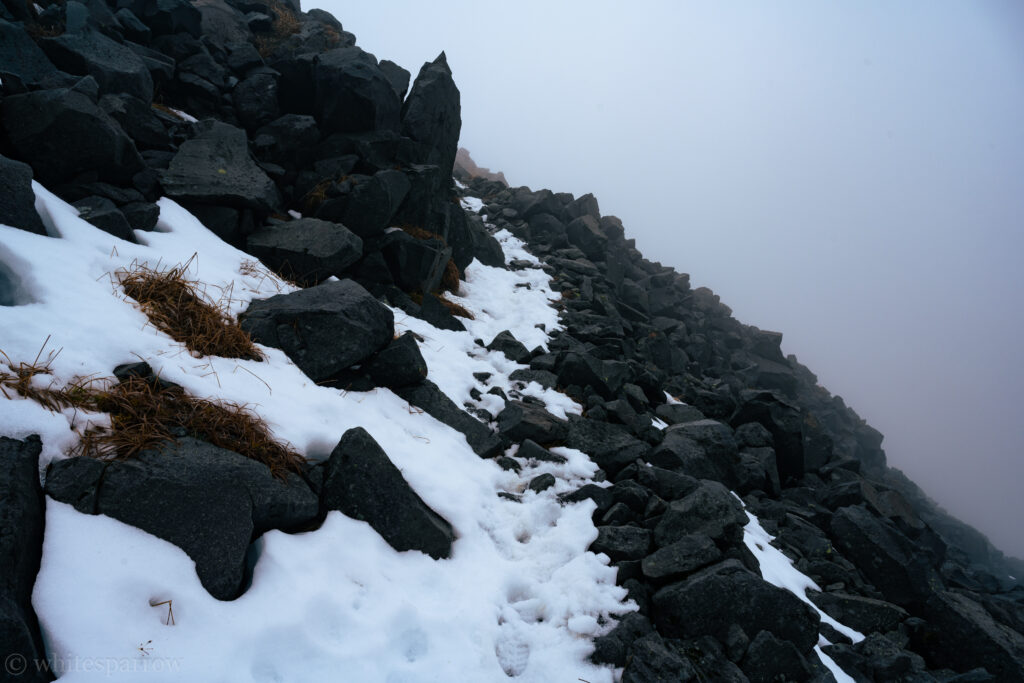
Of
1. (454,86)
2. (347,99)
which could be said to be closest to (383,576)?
(347,99)

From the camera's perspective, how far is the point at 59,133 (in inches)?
225

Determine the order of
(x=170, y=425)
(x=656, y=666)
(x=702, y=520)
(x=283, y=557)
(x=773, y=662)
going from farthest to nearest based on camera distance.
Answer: (x=702, y=520) → (x=773, y=662) → (x=656, y=666) → (x=170, y=425) → (x=283, y=557)

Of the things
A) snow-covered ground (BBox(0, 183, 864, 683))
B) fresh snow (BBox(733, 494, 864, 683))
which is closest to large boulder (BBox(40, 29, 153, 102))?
snow-covered ground (BBox(0, 183, 864, 683))

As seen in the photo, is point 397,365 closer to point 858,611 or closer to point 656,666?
point 656,666

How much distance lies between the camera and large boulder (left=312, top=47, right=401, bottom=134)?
32.8ft

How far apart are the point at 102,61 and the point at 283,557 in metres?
8.73

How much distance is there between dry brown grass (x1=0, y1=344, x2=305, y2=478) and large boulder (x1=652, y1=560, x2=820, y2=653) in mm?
3812

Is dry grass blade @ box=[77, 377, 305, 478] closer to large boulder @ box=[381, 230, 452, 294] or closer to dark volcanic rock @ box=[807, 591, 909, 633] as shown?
large boulder @ box=[381, 230, 452, 294]

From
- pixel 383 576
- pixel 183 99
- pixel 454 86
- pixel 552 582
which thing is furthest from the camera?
pixel 454 86

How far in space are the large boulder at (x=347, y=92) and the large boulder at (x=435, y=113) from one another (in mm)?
1075

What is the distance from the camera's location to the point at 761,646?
4270mm

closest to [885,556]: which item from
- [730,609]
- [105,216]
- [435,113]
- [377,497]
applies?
[730,609]

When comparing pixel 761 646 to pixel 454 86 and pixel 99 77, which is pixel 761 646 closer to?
pixel 99 77

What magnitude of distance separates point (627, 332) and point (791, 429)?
5591 mm
